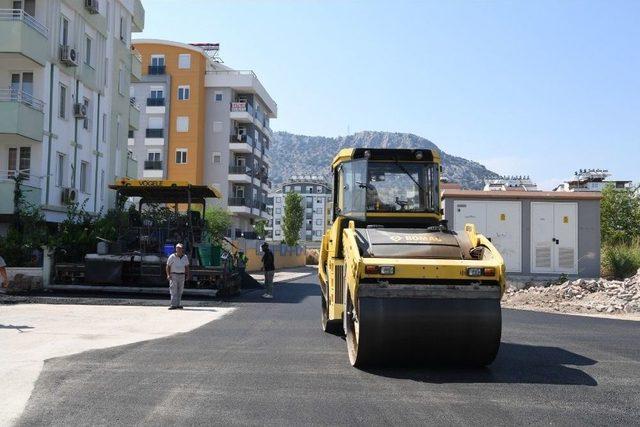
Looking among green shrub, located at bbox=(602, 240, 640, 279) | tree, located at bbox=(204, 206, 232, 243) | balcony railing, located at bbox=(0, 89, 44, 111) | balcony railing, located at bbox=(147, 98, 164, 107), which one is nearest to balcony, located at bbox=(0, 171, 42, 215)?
balcony railing, located at bbox=(0, 89, 44, 111)

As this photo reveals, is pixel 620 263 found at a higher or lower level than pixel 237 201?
lower

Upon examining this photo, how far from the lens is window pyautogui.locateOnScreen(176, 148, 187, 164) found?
197 feet

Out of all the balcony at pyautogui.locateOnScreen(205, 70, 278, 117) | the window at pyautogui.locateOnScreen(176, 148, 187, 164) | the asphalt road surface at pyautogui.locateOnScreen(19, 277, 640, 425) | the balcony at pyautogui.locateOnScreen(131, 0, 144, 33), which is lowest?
the asphalt road surface at pyautogui.locateOnScreen(19, 277, 640, 425)

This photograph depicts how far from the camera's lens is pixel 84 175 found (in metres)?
30.7

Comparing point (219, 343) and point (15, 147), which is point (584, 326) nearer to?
point (219, 343)

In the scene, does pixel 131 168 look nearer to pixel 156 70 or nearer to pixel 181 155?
pixel 181 155

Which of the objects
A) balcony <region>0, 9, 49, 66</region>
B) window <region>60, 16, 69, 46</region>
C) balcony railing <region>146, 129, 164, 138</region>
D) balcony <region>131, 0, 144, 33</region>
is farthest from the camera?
balcony railing <region>146, 129, 164, 138</region>

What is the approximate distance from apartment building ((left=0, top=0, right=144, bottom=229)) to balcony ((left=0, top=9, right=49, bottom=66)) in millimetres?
34

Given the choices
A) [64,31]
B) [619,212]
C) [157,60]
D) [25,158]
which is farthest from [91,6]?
[619,212]

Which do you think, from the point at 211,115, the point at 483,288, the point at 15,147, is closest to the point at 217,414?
the point at 483,288

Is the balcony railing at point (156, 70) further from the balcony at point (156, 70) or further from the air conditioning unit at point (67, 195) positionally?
the air conditioning unit at point (67, 195)

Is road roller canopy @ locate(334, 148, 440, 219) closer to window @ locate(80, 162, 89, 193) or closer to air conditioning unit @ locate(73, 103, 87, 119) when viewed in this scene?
air conditioning unit @ locate(73, 103, 87, 119)

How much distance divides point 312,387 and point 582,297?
15.7m

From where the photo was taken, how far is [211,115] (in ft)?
199
